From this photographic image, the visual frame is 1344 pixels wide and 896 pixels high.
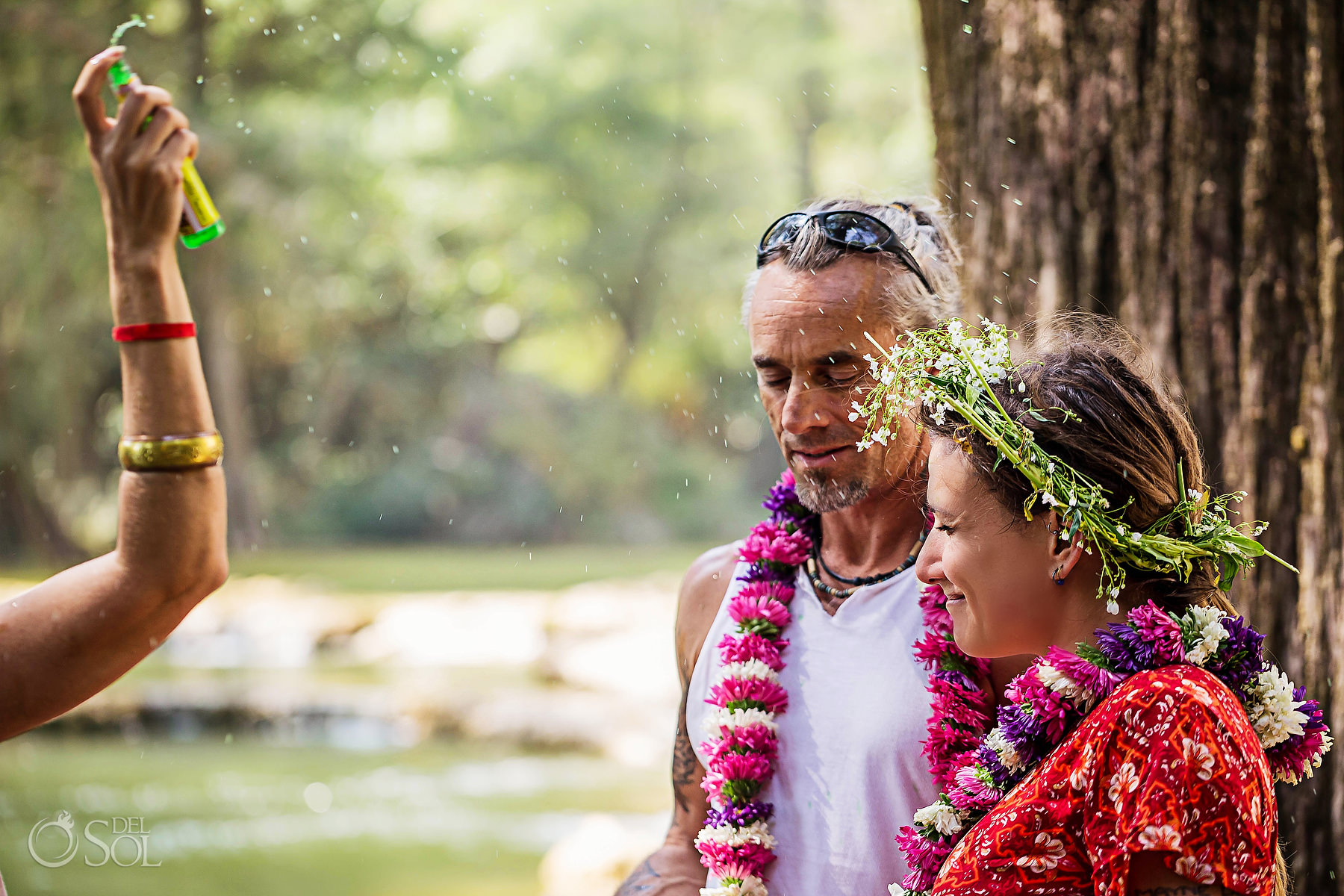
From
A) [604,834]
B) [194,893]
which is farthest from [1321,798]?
[194,893]

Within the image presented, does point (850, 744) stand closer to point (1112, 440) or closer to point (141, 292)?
point (1112, 440)

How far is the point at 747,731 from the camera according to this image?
2.45 metres

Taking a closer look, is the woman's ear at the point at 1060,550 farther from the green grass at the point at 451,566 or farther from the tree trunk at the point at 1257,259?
the green grass at the point at 451,566

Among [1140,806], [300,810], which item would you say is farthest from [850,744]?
[300,810]

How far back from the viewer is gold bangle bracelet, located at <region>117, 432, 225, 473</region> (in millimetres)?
1830

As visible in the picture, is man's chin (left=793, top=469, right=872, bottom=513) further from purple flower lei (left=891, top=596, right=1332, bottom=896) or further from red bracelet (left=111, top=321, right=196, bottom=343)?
red bracelet (left=111, top=321, right=196, bottom=343)

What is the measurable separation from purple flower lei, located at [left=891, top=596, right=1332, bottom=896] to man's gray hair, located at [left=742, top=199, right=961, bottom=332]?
853 mm

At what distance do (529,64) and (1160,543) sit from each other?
29373mm

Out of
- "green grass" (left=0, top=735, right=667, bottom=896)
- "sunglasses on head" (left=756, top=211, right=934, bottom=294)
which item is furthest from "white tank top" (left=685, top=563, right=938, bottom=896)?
"green grass" (left=0, top=735, right=667, bottom=896)

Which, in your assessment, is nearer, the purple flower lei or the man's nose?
the purple flower lei

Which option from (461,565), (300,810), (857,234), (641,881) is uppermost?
(857,234)

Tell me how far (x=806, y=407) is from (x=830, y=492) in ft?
0.64

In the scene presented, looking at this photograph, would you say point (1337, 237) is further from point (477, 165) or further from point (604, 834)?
point (477, 165)

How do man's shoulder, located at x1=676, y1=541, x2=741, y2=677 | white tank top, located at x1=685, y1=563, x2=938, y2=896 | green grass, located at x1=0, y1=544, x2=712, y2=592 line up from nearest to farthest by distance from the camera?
white tank top, located at x1=685, y1=563, x2=938, y2=896 < man's shoulder, located at x1=676, y1=541, x2=741, y2=677 < green grass, located at x1=0, y1=544, x2=712, y2=592
